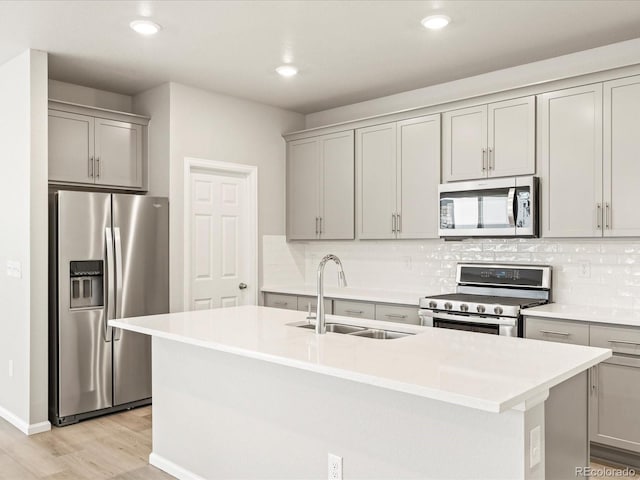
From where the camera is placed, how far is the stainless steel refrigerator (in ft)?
13.4

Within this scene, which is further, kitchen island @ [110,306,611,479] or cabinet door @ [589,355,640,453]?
cabinet door @ [589,355,640,453]

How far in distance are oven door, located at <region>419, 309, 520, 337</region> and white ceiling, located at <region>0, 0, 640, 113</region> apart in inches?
74.8

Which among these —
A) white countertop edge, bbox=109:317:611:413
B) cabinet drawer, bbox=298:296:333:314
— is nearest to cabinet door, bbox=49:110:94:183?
cabinet drawer, bbox=298:296:333:314

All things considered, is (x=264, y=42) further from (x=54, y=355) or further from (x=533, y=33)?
(x=54, y=355)

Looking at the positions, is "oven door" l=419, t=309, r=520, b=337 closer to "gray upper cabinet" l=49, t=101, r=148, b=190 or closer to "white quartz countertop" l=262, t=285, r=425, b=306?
"white quartz countertop" l=262, t=285, r=425, b=306

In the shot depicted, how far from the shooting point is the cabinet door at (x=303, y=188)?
5.47m

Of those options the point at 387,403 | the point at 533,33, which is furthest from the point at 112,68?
the point at 387,403

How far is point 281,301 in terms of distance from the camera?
5.33 meters

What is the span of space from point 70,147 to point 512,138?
344 centimetres

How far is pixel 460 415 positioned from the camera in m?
2.02

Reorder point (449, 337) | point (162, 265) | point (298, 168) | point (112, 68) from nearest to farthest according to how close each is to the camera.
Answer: point (449, 337) < point (112, 68) < point (162, 265) < point (298, 168)

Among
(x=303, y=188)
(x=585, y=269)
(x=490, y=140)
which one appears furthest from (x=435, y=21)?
(x=303, y=188)

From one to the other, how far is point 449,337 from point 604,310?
164 cm

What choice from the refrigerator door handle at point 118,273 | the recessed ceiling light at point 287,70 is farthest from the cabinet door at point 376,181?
the refrigerator door handle at point 118,273
